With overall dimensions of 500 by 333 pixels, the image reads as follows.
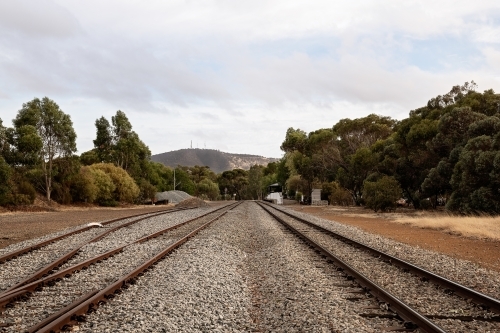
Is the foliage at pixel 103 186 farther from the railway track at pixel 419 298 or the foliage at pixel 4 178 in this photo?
the railway track at pixel 419 298

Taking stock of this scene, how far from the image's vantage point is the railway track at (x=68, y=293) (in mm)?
6301

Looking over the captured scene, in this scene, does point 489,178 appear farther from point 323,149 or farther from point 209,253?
point 323,149

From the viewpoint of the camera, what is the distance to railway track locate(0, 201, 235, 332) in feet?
20.7

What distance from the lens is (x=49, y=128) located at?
56656 mm

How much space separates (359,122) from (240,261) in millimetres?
58137

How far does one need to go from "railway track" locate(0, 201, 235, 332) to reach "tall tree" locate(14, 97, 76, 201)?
46.5 metres

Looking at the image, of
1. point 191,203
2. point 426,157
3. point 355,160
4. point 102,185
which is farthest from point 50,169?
point 426,157

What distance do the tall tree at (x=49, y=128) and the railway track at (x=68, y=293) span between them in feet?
153

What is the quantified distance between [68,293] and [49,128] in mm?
53064

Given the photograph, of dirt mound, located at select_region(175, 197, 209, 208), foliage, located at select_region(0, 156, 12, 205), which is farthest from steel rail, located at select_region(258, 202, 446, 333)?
dirt mound, located at select_region(175, 197, 209, 208)

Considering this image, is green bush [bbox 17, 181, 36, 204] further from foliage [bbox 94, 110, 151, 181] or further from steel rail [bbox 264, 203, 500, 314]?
steel rail [bbox 264, 203, 500, 314]

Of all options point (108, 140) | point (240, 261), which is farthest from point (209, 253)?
point (108, 140)

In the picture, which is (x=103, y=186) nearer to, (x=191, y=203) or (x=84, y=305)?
(x=191, y=203)

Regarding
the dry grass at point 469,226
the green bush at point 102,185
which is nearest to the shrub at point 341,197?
the green bush at point 102,185
